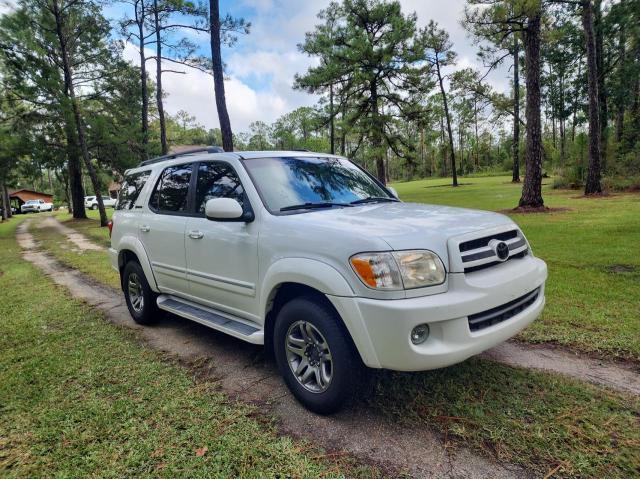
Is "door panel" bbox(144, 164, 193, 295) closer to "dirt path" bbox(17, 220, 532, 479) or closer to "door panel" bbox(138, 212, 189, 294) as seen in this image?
"door panel" bbox(138, 212, 189, 294)

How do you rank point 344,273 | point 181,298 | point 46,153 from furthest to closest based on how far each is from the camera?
1. point 46,153
2. point 181,298
3. point 344,273

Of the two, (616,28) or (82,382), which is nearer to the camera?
(82,382)

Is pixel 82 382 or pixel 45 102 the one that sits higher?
pixel 45 102

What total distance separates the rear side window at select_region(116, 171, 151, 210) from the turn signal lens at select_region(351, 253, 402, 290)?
138 inches

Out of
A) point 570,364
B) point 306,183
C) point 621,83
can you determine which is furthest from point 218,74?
point 621,83

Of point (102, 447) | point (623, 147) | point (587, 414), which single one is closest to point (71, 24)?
point (102, 447)

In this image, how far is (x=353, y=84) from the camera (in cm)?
2388

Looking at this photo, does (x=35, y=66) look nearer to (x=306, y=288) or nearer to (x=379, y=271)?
(x=306, y=288)

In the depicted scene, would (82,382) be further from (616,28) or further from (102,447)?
(616,28)

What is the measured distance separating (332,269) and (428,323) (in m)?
0.68

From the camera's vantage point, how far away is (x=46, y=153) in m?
19.2

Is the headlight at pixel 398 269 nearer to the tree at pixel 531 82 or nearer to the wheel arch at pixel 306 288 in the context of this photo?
the wheel arch at pixel 306 288

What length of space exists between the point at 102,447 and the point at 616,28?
3582 cm

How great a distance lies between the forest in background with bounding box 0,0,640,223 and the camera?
13266 mm
